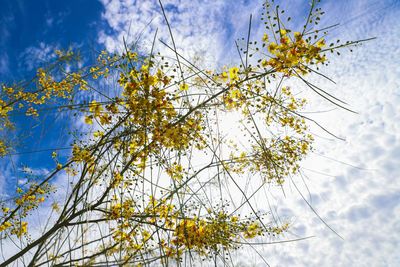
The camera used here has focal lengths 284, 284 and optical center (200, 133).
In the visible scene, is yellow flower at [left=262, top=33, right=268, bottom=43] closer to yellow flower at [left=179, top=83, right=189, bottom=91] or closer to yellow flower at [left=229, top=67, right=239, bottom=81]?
yellow flower at [left=229, top=67, right=239, bottom=81]

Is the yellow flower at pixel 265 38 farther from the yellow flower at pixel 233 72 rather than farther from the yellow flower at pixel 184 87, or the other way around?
the yellow flower at pixel 184 87

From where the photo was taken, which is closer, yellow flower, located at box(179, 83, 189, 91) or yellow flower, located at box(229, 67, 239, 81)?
yellow flower, located at box(179, 83, 189, 91)

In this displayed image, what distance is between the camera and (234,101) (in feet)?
7.33

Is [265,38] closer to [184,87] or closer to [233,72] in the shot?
[233,72]

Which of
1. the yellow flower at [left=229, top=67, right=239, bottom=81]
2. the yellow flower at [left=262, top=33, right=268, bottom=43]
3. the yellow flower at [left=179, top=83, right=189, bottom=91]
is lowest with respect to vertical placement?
the yellow flower at [left=179, top=83, right=189, bottom=91]

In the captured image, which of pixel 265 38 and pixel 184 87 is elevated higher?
pixel 265 38

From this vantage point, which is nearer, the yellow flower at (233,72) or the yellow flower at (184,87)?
the yellow flower at (184,87)

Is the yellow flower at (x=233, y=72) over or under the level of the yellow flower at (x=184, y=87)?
over

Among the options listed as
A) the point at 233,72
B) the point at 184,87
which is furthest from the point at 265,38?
the point at 184,87

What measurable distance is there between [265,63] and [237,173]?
103 inches

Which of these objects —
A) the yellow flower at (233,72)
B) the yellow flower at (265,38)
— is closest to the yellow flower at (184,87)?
the yellow flower at (233,72)

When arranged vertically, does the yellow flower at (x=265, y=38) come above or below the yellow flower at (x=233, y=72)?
above

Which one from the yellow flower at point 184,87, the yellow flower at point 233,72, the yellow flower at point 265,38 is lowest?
the yellow flower at point 184,87

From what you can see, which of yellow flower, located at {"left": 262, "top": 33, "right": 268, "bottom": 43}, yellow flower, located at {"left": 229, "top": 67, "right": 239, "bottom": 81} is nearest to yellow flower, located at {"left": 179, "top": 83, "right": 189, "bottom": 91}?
yellow flower, located at {"left": 229, "top": 67, "right": 239, "bottom": 81}
